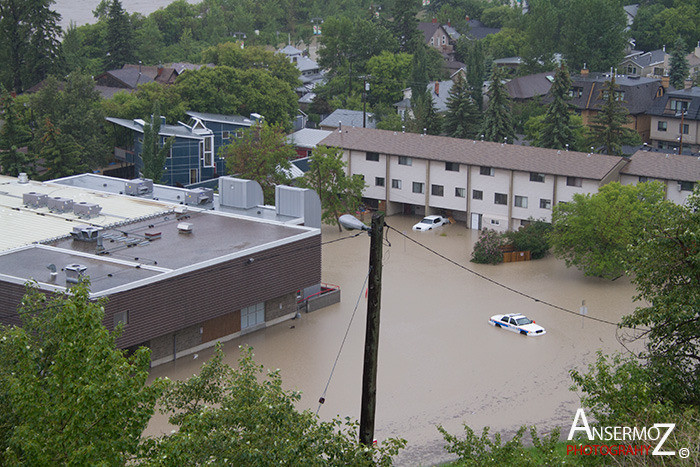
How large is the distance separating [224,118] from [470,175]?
59.3 ft

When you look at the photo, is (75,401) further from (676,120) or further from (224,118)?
(676,120)

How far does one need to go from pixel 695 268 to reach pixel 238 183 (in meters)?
24.1

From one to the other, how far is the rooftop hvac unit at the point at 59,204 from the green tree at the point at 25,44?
41.7 metres

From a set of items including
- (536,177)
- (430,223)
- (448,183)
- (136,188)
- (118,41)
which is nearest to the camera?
(136,188)

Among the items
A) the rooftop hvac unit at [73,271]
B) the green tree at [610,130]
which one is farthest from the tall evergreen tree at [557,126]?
the rooftop hvac unit at [73,271]

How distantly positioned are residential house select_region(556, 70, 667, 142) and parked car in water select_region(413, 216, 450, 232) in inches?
834

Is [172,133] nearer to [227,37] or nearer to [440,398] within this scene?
[440,398]

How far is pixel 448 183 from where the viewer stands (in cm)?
5069

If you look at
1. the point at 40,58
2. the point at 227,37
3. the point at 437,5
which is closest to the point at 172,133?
the point at 40,58

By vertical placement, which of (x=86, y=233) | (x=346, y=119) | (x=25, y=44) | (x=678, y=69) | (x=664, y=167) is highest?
(x=25, y=44)

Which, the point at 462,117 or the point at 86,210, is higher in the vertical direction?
the point at 462,117

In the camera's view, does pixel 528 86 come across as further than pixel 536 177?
Yes

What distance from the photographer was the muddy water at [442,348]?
28.2 m

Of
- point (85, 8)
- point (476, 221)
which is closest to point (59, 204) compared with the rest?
point (476, 221)
